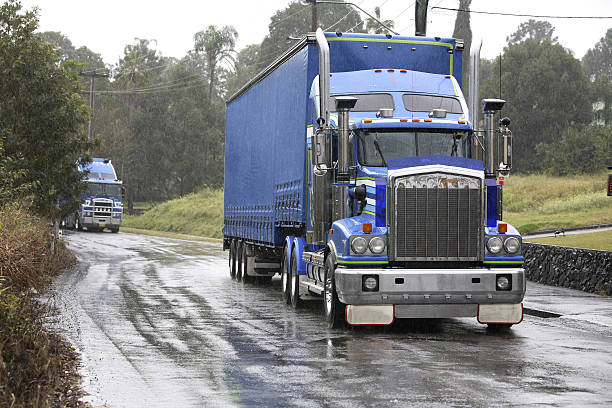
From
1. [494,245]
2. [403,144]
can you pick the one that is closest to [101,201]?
[403,144]

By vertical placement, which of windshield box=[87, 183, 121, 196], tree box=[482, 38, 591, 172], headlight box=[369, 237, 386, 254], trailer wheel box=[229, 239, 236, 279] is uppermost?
tree box=[482, 38, 591, 172]

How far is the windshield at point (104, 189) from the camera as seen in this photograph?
58797 millimetres

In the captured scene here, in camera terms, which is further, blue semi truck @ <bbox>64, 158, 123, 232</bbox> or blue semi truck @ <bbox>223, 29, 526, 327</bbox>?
blue semi truck @ <bbox>64, 158, 123, 232</bbox>

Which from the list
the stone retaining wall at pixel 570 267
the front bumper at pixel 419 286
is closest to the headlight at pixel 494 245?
the front bumper at pixel 419 286

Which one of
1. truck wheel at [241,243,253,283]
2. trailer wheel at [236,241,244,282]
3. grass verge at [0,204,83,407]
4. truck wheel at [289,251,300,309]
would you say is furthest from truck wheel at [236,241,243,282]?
grass verge at [0,204,83,407]

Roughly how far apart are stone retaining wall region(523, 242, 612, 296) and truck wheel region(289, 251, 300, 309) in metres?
6.78

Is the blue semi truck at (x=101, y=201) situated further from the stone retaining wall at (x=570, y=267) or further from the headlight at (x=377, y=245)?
the headlight at (x=377, y=245)

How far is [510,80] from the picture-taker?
76062 mm

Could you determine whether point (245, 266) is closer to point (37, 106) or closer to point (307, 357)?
point (37, 106)

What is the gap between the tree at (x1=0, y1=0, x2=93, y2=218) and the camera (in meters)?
26.7

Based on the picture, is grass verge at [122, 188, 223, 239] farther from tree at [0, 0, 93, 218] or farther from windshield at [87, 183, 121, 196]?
tree at [0, 0, 93, 218]

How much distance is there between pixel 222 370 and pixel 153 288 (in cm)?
1179

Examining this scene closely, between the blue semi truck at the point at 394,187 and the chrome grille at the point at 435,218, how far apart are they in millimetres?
14

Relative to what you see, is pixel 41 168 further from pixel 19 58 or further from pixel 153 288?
pixel 153 288
